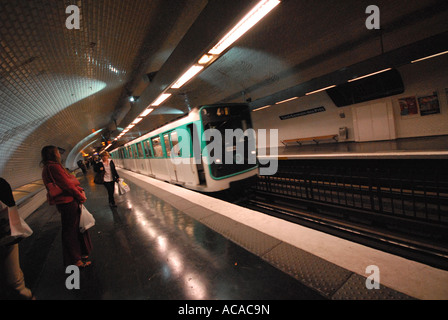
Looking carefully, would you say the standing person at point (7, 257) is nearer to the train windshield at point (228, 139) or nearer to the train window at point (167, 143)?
the train windshield at point (228, 139)

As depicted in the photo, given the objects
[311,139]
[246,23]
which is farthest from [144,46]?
[311,139]

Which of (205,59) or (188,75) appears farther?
(188,75)

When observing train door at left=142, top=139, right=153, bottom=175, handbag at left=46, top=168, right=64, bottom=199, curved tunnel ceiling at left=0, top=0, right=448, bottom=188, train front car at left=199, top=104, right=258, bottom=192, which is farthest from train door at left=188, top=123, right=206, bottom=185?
train door at left=142, top=139, right=153, bottom=175

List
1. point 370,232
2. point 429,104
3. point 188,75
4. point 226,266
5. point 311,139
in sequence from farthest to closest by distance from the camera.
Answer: point 311,139 → point 429,104 → point 188,75 → point 370,232 → point 226,266

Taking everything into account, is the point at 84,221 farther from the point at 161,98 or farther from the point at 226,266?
the point at 161,98

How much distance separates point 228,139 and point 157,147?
364 cm

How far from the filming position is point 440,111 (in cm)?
746

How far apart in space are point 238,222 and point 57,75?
Answer: 228 inches

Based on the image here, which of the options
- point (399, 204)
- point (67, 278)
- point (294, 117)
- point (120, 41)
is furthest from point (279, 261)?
point (294, 117)

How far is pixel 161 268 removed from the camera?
2160 mm

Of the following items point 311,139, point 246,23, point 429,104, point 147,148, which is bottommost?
point 311,139

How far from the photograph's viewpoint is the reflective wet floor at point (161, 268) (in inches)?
68.1

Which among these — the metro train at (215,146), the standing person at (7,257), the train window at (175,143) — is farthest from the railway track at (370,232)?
the standing person at (7,257)

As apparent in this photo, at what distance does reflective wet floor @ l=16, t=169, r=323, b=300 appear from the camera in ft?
5.68
